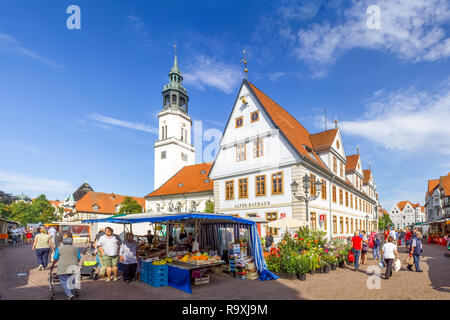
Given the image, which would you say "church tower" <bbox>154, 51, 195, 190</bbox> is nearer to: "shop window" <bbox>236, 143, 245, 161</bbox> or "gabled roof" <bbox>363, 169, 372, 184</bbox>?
"shop window" <bbox>236, 143, 245, 161</bbox>

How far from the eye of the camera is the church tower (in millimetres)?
50062

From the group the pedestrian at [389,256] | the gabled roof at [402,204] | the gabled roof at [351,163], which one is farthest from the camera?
the gabled roof at [402,204]

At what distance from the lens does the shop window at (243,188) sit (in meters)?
25.1

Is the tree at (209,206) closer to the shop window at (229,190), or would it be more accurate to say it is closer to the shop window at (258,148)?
the shop window at (229,190)

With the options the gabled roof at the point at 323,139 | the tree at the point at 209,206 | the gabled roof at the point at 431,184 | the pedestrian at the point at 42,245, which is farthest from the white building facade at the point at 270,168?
the gabled roof at the point at 431,184

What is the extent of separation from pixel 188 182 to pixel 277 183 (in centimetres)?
2145

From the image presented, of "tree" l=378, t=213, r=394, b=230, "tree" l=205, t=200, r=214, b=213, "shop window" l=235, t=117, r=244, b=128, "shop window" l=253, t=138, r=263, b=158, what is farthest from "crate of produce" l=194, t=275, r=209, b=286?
"tree" l=378, t=213, r=394, b=230

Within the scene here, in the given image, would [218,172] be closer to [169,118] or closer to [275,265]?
[275,265]

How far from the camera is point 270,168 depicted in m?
23.6

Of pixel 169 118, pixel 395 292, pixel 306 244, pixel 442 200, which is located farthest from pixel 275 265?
pixel 442 200

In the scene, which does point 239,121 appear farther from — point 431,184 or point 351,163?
point 431,184

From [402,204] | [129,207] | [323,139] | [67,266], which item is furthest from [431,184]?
[67,266]

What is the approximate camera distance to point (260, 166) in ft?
Answer: 79.0
